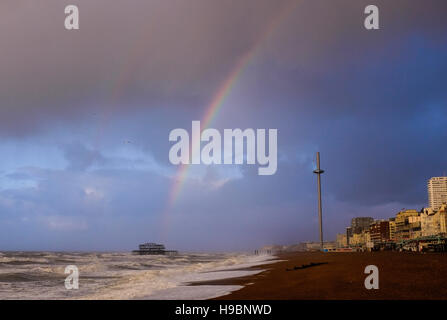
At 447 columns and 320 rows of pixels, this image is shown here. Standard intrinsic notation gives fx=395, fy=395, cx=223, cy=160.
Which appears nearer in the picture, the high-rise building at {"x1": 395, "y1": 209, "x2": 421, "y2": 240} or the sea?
the sea

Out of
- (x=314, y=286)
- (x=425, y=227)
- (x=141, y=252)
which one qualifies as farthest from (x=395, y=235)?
(x=314, y=286)

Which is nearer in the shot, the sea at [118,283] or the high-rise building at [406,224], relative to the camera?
the sea at [118,283]

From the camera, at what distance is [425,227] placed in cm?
15675

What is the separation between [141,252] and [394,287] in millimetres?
195802

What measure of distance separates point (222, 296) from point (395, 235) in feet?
633

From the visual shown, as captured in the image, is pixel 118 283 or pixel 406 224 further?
pixel 406 224

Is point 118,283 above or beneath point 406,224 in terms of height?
above
